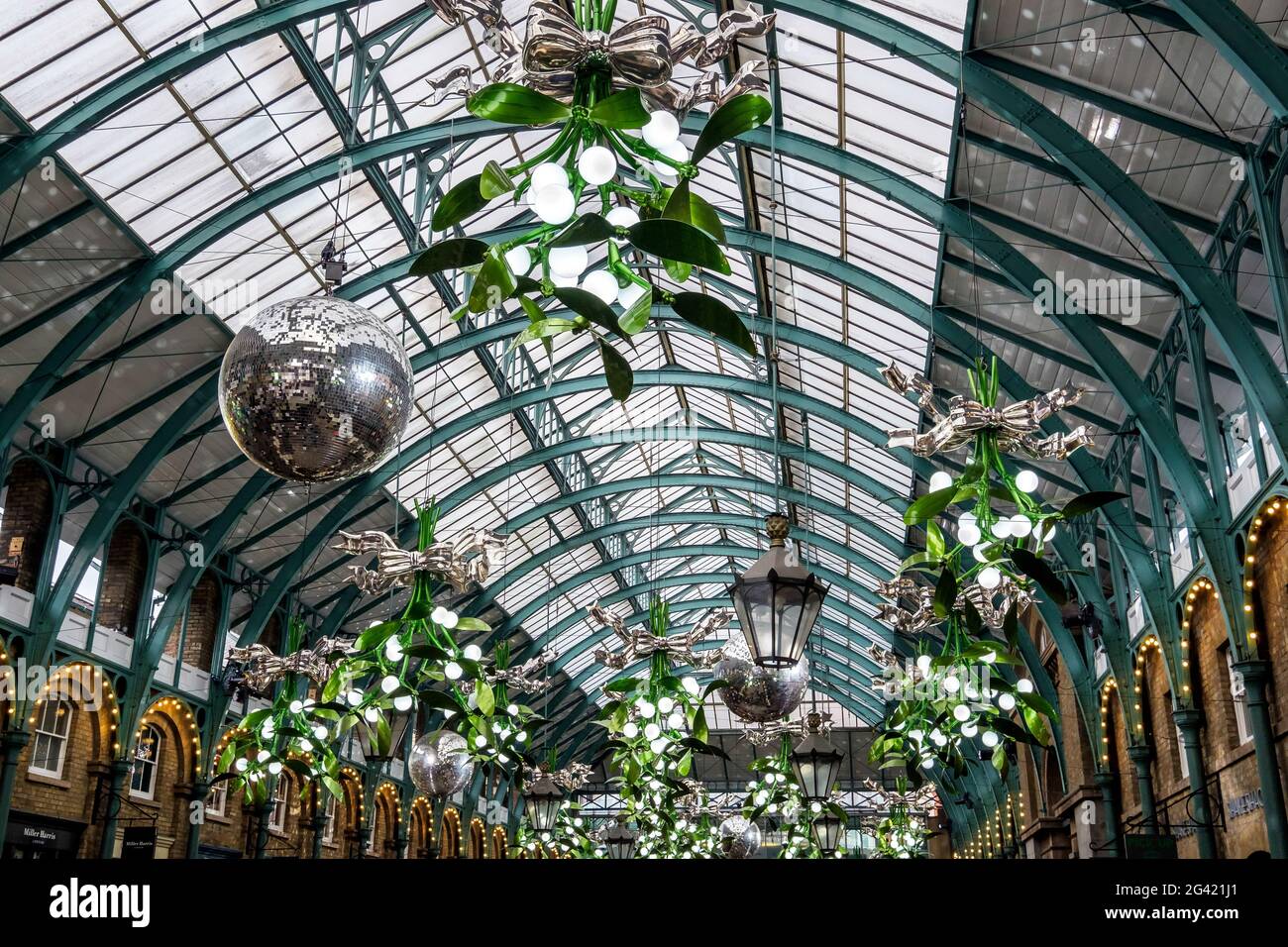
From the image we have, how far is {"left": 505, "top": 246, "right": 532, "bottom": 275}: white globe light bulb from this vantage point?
363 centimetres

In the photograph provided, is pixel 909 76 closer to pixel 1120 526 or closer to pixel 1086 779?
pixel 1120 526

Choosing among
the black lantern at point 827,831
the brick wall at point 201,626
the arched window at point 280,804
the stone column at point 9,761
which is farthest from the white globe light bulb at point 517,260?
the arched window at point 280,804

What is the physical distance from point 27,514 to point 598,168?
1913 centimetres

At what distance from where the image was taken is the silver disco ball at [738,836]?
2352 centimetres

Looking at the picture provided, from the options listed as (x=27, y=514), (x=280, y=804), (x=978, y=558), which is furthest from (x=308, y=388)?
(x=280, y=804)

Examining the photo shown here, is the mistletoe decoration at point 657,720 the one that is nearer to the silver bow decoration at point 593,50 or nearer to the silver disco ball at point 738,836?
the silver bow decoration at point 593,50

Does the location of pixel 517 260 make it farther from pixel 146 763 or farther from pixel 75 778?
pixel 146 763

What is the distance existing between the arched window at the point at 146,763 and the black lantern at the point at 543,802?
984 cm

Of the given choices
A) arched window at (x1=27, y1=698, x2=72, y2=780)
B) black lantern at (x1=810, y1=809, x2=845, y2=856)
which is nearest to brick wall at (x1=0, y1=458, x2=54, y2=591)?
arched window at (x1=27, y1=698, x2=72, y2=780)

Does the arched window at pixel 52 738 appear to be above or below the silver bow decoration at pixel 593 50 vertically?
above

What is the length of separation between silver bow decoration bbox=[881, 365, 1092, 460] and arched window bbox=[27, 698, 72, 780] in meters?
17.4

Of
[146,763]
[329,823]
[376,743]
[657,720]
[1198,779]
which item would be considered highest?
[146,763]

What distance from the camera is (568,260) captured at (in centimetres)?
349

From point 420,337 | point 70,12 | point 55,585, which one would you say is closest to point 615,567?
point 420,337
